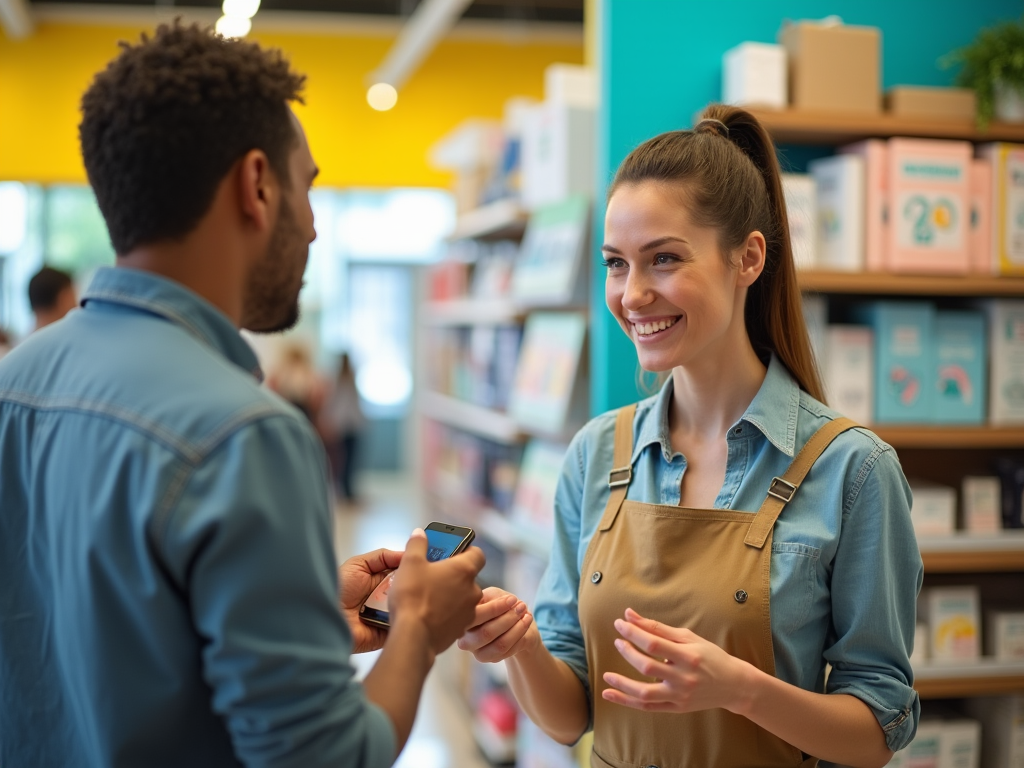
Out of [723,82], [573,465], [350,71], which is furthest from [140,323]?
[350,71]

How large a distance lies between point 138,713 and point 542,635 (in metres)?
0.99

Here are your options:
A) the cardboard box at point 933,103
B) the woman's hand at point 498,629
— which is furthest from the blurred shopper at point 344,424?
the woman's hand at point 498,629

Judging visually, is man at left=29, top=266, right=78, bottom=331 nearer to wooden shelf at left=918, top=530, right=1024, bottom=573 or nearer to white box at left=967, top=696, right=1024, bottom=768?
wooden shelf at left=918, top=530, right=1024, bottom=573

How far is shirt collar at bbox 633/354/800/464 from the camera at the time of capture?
1.69 m

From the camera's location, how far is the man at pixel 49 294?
15.7 feet

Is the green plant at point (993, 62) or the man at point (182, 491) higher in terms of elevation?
the green plant at point (993, 62)

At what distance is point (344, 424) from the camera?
424 inches

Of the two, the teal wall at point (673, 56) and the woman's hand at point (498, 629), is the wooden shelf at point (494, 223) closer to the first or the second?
the teal wall at point (673, 56)

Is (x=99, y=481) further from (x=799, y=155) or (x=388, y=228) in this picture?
(x=388, y=228)

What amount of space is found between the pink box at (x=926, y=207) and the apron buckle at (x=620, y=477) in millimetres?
1617

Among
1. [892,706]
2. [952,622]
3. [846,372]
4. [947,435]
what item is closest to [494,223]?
[846,372]

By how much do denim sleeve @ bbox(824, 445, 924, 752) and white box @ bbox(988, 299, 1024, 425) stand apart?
172 centimetres

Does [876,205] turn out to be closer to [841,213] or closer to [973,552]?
[841,213]

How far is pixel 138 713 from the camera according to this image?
1.02 metres
